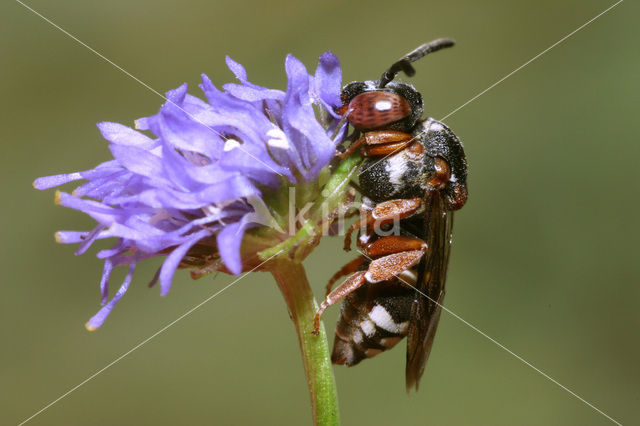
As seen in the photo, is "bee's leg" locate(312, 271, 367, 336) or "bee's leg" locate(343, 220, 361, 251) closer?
"bee's leg" locate(312, 271, 367, 336)

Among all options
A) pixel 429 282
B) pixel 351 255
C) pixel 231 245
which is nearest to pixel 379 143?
pixel 429 282

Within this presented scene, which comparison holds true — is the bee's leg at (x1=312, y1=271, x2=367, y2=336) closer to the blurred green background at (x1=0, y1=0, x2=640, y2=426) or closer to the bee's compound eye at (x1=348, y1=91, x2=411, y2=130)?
the bee's compound eye at (x1=348, y1=91, x2=411, y2=130)

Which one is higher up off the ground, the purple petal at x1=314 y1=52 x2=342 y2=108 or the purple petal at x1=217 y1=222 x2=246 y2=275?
the purple petal at x1=314 y1=52 x2=342 y2=108

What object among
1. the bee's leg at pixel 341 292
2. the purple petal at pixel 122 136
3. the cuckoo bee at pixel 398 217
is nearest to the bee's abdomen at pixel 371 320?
the cuckoo bee at pixel 398 217

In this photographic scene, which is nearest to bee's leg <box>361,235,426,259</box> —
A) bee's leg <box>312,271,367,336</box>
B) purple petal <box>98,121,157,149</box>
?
bee's leg <box>312,271,367,336</box>

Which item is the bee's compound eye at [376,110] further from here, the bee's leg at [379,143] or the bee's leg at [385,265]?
the bee's leg at [385,265]

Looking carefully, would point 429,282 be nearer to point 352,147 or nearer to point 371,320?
point 371,320

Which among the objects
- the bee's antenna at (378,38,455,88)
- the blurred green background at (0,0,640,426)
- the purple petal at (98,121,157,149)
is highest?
the purple petal at (98,121,157,149)
